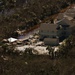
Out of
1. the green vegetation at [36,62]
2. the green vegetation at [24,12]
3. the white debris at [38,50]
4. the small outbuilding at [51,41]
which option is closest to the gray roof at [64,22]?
the small outbuilding at [51,41]

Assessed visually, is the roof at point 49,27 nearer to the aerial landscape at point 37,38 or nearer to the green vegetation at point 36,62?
the aerial landscape at point 37,38

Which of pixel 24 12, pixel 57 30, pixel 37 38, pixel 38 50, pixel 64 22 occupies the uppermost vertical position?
pixel 64 22

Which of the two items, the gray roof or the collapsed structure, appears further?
the gray roof

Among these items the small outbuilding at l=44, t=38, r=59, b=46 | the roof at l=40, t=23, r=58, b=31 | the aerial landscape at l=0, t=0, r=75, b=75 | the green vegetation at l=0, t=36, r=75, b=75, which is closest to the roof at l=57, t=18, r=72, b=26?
the aerial landscape at l=0, t=0, r=75, b=75

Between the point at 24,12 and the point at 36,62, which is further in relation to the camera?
the point at 24,12

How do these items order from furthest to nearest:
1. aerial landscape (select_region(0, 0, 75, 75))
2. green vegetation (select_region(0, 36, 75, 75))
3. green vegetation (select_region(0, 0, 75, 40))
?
green vegetation (select_region(0, 0, 75, 40)) < aerial landscape (select_region(0, 0, 75, 75)) < green vegetation (select_region(0, 36, 75, 75))

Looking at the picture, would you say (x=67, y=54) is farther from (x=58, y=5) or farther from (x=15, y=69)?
(x=58, y=5)

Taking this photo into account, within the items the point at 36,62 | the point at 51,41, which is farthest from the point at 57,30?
the point at 36,62

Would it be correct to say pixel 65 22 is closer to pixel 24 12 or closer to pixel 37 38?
pixel 37 38

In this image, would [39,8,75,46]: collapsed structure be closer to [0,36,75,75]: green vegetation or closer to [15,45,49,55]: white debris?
[15,45,49,55]: white debris
